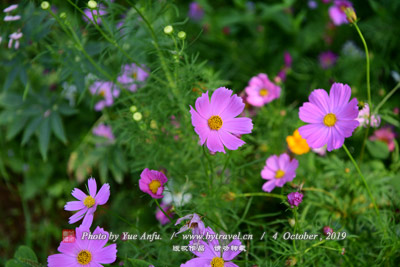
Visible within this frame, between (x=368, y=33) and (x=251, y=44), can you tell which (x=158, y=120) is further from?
(x=368, y=33)

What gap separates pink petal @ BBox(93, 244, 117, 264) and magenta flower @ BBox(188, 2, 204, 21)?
5.58ft

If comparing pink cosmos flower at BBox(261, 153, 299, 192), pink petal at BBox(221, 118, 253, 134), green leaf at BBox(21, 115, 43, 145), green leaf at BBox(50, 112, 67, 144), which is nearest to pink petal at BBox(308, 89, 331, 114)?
pink petal at BBox(221, 118, 253, 134)

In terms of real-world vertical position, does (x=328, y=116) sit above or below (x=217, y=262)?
above

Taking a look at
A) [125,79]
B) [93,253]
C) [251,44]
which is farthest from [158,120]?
[251,44]

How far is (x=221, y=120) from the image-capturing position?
0.91m

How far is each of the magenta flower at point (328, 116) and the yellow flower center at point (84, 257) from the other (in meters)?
0.56

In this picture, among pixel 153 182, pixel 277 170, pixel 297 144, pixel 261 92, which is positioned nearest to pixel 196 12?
pixel 261 92

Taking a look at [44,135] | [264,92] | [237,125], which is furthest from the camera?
[44,135]

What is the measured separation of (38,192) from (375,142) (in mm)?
1694

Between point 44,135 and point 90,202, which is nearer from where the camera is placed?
point 90,202

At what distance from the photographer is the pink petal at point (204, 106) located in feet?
2.84

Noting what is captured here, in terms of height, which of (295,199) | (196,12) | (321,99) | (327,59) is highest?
(196,12)

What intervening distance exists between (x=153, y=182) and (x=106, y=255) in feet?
0.61

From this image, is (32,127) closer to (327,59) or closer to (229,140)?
(229,140)
